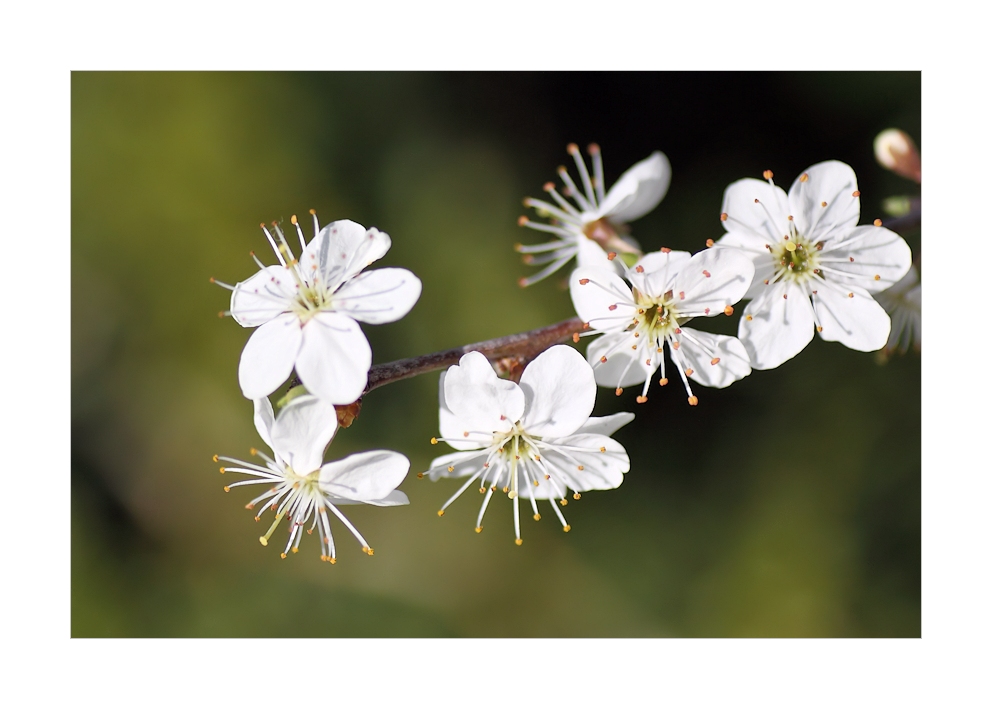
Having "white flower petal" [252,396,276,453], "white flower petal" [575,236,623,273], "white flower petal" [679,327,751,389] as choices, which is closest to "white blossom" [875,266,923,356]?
"white flower petal" [679,327,751,389]

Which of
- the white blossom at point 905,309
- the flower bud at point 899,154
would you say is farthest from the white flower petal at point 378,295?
the flower bud at point 899,154

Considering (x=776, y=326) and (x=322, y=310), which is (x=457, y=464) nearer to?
(x=322, y=310)

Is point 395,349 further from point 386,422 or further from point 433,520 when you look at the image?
point 433,520

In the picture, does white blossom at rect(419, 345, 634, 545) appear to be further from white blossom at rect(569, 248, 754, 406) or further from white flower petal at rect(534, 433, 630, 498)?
white blossom at rect(569, 248, 754, 406)

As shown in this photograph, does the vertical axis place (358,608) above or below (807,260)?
below

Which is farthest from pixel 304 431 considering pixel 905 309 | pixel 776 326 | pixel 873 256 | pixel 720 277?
pixel 905 309

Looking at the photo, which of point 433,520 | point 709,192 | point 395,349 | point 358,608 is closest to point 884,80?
point 709,192
